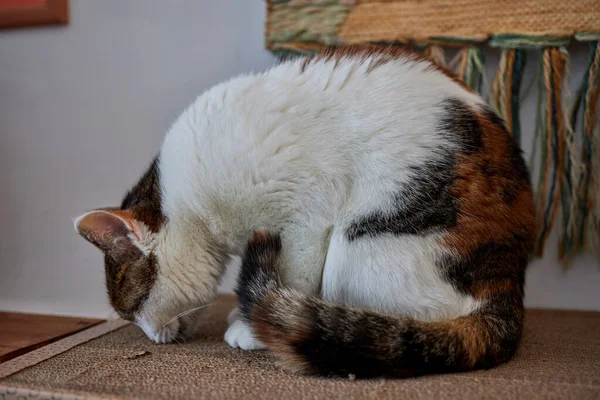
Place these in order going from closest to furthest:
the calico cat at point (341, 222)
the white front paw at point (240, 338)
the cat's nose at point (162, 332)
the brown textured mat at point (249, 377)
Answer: the brown textured mat at point (249, 377)
the calico cat at point (341, 222)
the white front paw at point (240, 338)
the cat's nose at point (162, 332)

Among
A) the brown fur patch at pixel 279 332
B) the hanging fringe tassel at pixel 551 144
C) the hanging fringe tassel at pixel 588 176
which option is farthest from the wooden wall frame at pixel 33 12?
the hanging fringe tassel at pixel 588 176

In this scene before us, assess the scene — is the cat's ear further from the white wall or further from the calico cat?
the white wall

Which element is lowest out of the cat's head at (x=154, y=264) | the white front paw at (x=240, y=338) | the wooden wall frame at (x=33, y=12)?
the white front paw at (x=240, y=338)

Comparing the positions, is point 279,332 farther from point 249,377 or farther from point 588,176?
point 588,176

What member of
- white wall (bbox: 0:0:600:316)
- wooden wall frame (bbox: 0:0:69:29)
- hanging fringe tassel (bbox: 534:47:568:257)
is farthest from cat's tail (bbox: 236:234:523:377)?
wooden wall frame (bbox: 0:0:69:29)

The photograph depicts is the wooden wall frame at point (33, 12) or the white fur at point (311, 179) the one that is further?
the wooden wall frame at point (33, 12)

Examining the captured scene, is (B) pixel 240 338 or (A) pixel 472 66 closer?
(B) pixel 240 338

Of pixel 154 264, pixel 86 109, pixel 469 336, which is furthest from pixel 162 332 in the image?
pixel 86 109

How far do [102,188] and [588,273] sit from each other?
1.74 metres

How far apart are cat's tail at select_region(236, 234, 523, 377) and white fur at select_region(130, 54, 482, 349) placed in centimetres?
7

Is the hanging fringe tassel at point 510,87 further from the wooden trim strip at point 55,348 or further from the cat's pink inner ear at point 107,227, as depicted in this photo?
the wooden trim strip at point 55,348

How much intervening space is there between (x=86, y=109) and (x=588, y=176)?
178cm

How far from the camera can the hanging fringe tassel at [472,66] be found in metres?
1.54

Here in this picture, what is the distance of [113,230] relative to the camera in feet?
3.56
